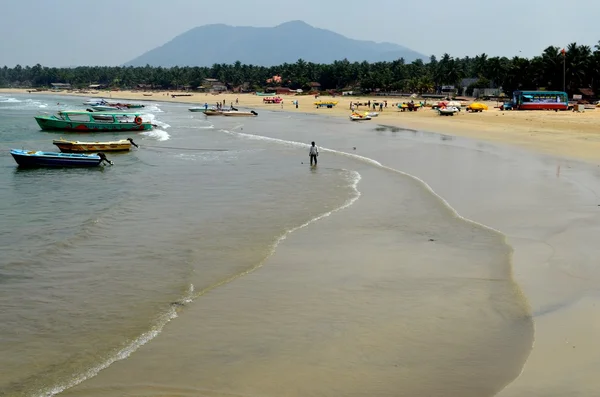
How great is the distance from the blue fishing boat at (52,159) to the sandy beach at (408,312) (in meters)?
14.7

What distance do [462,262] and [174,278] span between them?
6.18 metres

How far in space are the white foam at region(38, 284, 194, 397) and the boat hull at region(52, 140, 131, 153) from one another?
26.0 meters

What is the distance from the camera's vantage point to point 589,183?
2159cm

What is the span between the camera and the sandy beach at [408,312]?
7.63m

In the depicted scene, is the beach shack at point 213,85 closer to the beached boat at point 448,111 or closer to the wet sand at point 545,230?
the beached boat at point 448,111

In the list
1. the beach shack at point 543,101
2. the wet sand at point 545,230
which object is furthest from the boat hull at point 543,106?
the wet sand at point 545,230

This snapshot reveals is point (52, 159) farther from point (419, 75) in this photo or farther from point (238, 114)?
point (419, 75)

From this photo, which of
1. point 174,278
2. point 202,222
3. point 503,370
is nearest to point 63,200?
point 202,222

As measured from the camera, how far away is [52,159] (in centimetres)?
2881

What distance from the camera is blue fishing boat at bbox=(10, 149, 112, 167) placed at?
2861cm

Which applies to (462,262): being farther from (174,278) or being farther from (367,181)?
(367,181)

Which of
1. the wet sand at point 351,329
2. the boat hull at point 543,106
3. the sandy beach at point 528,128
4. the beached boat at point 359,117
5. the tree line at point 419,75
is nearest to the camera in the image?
the wet sand at point 351,329

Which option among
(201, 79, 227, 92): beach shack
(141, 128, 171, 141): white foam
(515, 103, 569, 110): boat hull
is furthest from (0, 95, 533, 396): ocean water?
(201, 79, 227, 92): beach shack

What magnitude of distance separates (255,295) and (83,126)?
137 feet
